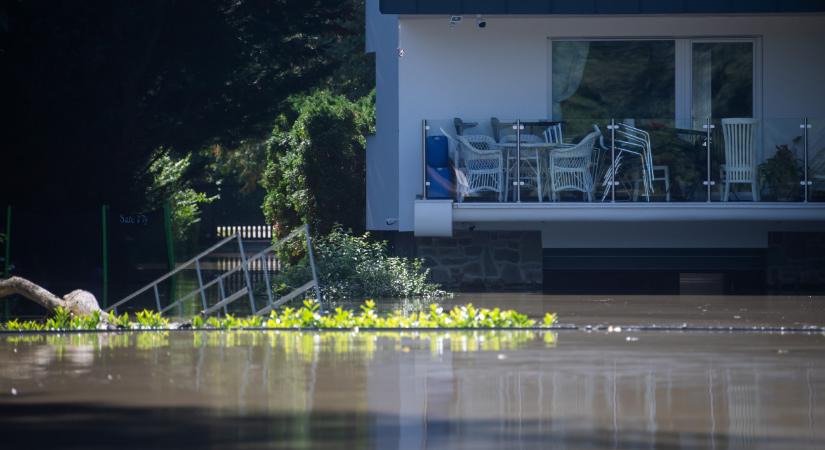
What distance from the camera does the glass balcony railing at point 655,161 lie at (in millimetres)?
21297

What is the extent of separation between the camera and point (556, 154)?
21.4m

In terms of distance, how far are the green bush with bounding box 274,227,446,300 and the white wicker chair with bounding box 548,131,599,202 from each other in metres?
2.46

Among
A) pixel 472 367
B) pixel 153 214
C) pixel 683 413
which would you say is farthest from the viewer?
pixel 153 214

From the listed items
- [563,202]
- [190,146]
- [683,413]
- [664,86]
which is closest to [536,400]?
[683,413]

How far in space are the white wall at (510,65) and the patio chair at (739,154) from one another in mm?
1523

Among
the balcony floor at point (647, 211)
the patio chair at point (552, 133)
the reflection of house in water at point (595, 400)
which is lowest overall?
the reflection of house in water at point (595, 400)

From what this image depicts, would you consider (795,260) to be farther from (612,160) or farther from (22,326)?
(22,326)

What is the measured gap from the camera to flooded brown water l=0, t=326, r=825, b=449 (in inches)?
349

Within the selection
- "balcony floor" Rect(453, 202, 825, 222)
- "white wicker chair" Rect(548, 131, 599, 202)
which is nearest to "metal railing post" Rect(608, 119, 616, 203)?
"balcony floor" Rect(453, 202, 825, 222)

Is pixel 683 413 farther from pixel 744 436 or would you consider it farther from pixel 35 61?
pixel 35 61

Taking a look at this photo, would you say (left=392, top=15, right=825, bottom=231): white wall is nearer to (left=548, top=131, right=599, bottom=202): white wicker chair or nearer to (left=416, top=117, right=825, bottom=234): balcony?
(left=416, top=117, right=825, bottom=234): balcony

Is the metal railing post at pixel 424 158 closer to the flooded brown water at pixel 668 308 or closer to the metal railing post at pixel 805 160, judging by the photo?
the flooded brown water at pixel 668 308

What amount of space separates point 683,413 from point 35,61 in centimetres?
1295

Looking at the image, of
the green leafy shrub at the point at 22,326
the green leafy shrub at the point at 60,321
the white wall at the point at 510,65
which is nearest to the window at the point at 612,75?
the white wall at the point at 510,65
